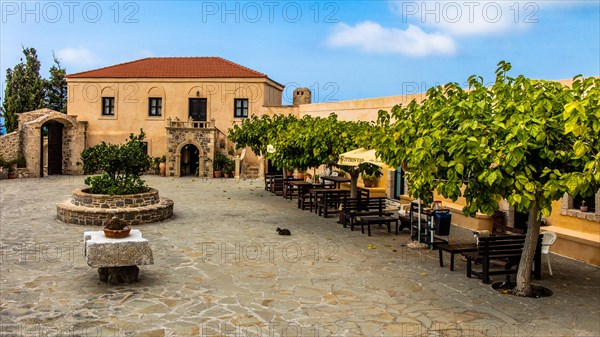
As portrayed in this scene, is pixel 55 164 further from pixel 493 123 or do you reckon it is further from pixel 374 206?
pixel 493 123

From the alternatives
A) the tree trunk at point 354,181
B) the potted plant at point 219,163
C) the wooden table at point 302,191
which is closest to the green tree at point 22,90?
the potted plant at point 219,163

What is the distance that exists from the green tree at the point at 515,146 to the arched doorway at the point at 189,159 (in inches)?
1080

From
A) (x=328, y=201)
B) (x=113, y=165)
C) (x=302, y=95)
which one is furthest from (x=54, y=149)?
(x=328, y=201)

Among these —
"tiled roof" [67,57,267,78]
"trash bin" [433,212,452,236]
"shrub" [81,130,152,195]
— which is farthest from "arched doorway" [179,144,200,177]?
"trash bin" [433,212,452,236]

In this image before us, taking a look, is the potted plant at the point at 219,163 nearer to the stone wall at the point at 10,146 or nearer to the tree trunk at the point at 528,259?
the stone wall at the point at 10,146

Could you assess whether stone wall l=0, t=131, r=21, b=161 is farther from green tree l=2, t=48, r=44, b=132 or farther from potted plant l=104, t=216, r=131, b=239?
potted plant l=104, t=216, r=131, b=239

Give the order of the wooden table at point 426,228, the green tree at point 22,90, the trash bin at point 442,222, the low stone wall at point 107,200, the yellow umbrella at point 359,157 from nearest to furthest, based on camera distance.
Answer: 1. the wooden table at point 426,228
2. the yellow umbrella at point 359,157
3. the trash bin at point 442,222
4. the low stone wall at point 107,200
5. the green tree at point 22,90

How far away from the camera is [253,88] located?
115 feet

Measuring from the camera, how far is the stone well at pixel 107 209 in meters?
14.6

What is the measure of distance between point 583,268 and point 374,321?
5762mm

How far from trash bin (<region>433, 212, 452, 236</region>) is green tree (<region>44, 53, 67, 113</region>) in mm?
37144

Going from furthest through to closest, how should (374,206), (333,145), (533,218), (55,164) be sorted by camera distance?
1. (55,164)
2. (374,206)
3. (333,145)
4. (533,218)

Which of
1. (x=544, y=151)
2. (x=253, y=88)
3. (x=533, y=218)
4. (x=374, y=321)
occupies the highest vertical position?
(x=253, y=88)

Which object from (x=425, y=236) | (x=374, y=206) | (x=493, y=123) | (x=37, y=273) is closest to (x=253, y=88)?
(x=374, y=206)
